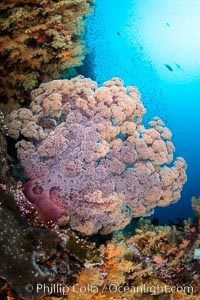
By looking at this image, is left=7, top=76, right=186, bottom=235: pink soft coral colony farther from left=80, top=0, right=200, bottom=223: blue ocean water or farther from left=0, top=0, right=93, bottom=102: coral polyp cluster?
left=80, top=0, right=200, bottom=223: blue ocean water

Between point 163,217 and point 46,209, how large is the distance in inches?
544

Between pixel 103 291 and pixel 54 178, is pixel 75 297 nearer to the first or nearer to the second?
pixel 103 291

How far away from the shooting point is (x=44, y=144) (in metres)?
4.08

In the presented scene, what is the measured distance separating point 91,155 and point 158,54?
33.9 ft

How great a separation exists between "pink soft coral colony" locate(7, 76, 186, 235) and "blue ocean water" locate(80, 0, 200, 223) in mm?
5052

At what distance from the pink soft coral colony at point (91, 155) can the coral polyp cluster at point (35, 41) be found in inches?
27.9

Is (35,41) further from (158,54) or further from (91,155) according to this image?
(158,54)

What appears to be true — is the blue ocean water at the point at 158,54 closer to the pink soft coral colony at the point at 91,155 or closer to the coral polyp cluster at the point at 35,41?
the coral polyp cluster at the point at 35,41

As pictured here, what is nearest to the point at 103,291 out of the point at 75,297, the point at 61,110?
the point at 75,297

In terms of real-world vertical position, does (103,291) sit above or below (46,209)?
below

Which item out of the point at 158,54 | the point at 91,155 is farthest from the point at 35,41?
the point at 158,54

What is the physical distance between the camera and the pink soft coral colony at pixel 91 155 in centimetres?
404

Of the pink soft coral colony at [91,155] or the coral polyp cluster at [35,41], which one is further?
the coral polyp cluster at [35,41]

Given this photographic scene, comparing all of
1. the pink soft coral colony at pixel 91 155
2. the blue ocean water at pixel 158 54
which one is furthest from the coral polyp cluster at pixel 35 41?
the blue ocean water at pixel 158 54
